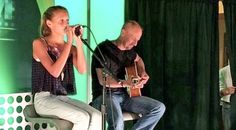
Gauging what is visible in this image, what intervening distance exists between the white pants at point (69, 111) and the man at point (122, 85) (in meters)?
0.46

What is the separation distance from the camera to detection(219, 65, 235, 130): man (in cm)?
443

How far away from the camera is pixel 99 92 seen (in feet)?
11.7

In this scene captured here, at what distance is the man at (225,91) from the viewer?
4429mm

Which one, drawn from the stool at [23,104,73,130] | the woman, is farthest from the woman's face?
the stool at [23,104,73,130]

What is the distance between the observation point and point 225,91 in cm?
444

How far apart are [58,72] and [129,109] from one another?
2.88 feet

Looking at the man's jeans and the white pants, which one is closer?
the white pants

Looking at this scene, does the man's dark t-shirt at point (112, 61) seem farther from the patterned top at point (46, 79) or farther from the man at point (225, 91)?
the man at point (225, 91)

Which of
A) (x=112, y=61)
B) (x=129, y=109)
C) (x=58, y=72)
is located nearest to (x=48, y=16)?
(x=58, y=72)

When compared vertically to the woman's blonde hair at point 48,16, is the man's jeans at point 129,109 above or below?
below

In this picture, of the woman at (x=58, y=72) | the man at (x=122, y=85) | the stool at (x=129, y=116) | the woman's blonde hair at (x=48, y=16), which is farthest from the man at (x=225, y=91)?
the woman's blonde hair at (x=48, y=16)

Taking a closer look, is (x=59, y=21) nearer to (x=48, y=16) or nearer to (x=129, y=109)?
(x=48, y=16)

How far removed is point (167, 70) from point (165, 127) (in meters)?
0.56

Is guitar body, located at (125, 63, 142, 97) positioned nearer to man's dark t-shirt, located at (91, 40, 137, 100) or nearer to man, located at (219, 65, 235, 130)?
man's dark t-shirt, located at (91, 40, 137, 100)
